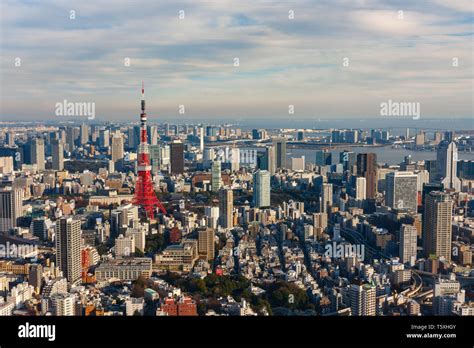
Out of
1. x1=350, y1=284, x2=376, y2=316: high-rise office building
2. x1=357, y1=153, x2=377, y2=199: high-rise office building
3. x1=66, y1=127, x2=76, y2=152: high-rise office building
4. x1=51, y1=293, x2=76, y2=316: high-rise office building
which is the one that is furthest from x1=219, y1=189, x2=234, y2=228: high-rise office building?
x1=51, y1=293, x2=76, y2=316: high-rise office building

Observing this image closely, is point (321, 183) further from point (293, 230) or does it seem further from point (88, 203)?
point (88, 203)

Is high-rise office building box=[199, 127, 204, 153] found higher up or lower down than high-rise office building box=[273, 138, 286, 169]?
higher up

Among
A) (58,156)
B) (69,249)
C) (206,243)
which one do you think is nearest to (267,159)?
(206,243)

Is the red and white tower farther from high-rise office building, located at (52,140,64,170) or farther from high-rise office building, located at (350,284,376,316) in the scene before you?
high-rise office building, located at (350,284,376,316)

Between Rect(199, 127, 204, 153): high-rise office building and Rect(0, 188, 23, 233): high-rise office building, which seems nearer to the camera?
Rect(0, 188, 23, 233): high-rise office building

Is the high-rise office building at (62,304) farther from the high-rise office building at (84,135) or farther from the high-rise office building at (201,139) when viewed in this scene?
the high-rise office building at (84,135)

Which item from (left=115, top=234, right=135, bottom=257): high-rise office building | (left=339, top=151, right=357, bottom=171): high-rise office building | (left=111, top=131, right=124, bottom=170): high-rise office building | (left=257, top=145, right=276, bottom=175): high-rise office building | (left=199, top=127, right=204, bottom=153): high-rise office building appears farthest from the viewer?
(left=111, top=131, right=124, bottom=170): high-rise office building

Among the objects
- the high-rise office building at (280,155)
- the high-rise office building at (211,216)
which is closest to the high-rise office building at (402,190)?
the high-rise office building at (280,155)
